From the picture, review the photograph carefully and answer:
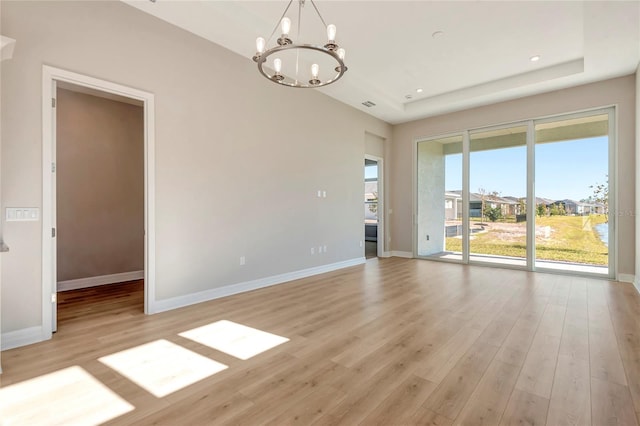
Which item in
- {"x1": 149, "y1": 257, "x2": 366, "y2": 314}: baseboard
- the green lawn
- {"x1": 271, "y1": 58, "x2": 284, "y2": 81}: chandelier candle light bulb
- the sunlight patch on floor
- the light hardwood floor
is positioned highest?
{"x1": 271, "y1": 58, "x2": 284, "y2": 81}: chandelier candle light bulb

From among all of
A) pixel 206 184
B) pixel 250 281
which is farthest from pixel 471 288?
pixel 206 184

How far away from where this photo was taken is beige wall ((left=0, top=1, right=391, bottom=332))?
8.89 feet

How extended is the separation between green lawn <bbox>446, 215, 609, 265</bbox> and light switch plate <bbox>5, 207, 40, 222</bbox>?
7244 millimetres

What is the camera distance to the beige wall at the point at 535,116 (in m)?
4.94

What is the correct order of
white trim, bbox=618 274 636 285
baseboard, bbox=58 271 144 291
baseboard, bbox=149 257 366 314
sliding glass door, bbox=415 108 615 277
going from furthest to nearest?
sliding glass door, bbox=415 108 615 277, white trim, bbox=618 274 636 285, baseboard, bbox=58 271 144 291, baseboard, bbox=149 257 366 314

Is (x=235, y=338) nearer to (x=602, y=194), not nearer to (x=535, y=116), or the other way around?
(x=602, y=194)

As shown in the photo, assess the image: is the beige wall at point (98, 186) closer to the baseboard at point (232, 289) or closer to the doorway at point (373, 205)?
the baseboard at point (232, 289)

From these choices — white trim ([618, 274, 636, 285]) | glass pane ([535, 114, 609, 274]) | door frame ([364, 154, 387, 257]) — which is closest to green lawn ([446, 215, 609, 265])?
glass pane ([535, 114, 609, 274])

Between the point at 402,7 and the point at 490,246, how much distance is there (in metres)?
5.08

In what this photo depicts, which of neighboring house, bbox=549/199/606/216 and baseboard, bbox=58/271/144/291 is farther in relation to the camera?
neighboring house, bbox=549/199/606/216

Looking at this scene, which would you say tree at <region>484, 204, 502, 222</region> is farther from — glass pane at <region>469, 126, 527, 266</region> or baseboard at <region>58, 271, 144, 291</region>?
baseboard at <region>58, 271, 144, 291</region>

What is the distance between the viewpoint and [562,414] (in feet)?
5.70

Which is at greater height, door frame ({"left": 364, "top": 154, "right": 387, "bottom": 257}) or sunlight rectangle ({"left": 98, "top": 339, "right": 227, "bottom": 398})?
door frame ({"left": 364, "top": 154, "right": 387, "bottom": 257})

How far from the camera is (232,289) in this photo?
430 centimetres
